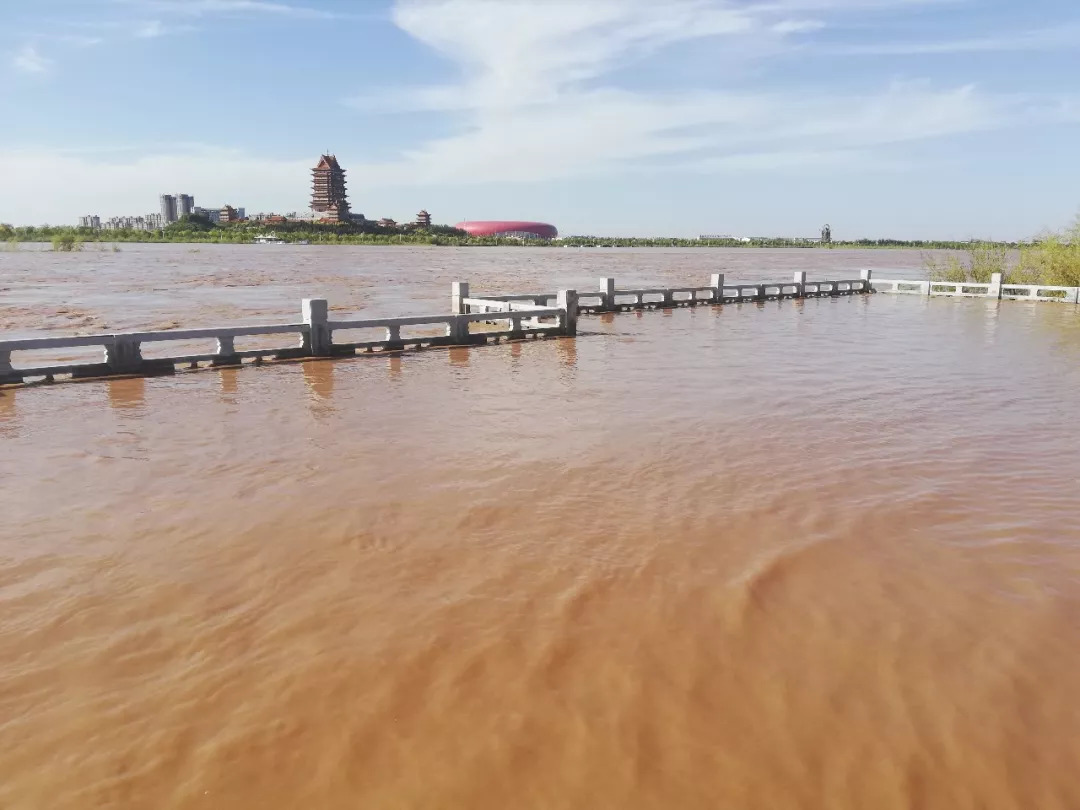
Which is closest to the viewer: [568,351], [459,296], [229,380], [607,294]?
[229,380]

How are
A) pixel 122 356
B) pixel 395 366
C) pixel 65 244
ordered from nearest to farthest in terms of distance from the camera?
1. pixel 122 356
2. pixel 395 366
3. pixel 65 244

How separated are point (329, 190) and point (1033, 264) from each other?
549 ft

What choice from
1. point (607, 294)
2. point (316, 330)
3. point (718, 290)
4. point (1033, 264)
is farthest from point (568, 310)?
point (1033, 264)

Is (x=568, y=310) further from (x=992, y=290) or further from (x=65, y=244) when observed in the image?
(x=65, y=244)

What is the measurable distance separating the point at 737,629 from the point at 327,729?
8.71 ft

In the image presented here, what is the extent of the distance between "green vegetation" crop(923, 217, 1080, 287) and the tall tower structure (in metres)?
155

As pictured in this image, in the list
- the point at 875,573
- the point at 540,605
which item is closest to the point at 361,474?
the point at 540,605

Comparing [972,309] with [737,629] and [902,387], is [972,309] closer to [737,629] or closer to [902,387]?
[902,387]

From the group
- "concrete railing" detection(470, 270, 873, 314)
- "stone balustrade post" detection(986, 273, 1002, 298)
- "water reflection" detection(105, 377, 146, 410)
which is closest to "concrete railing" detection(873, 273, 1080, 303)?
"stone balustrade post" detection(986, 273, 1002, 298)

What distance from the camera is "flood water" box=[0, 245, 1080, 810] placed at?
3748 millimetres

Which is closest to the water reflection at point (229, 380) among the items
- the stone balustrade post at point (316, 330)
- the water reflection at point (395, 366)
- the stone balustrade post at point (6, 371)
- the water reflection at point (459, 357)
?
the stone balustrade post at point (316, 330)

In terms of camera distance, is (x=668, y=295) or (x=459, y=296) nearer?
(x=459, y=296)

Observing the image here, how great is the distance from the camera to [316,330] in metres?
16.2

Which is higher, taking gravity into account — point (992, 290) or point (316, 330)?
point (992, 290)
